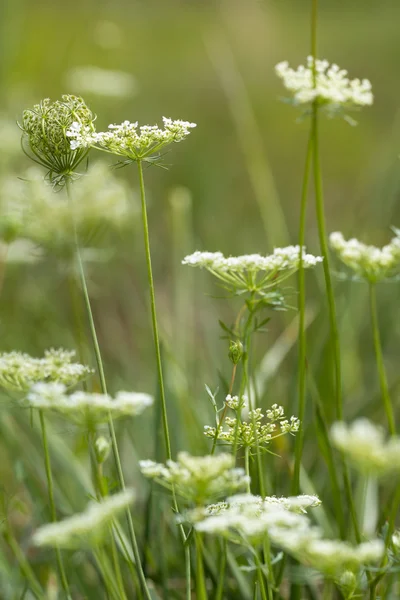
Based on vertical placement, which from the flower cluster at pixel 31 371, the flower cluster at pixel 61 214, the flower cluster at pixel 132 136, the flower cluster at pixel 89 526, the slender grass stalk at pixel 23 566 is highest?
the flower cluster at pixel 61 214

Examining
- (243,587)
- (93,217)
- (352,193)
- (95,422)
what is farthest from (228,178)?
(95,422)

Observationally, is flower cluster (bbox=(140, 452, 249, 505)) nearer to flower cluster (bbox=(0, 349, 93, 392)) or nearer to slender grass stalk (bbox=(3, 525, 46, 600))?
flower cluster (bbox=(0, 349, 93, 392))

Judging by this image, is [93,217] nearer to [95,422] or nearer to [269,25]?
[95,422]

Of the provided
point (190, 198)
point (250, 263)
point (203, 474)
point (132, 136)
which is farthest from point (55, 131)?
point (190, 198)

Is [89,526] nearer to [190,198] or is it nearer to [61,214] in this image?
[61,214]

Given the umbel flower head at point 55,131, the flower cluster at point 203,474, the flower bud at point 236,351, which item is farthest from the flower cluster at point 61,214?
the flower cluster at point 203,474

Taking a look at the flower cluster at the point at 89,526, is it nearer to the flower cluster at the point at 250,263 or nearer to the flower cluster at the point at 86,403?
the flower cluster at the point at 86,403

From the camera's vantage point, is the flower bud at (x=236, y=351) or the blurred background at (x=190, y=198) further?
the blurred background at (x=190, y=198)
